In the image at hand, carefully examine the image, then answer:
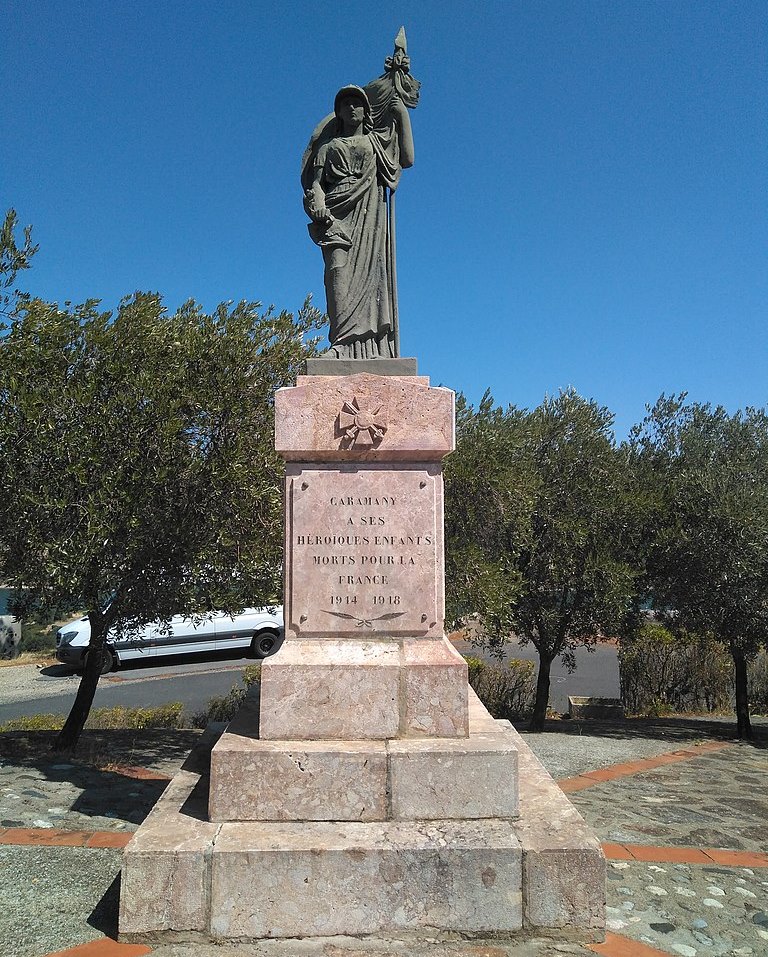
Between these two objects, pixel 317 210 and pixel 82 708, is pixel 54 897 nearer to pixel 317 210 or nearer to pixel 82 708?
pixel 317 210

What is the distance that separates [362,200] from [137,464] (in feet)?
12.4

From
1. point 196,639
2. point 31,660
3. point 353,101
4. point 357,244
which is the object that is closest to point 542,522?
point 357,244

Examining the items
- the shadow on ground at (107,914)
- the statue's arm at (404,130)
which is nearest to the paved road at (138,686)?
the shadow on ground at (107,914)

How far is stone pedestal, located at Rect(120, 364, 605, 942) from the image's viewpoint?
3557 mm

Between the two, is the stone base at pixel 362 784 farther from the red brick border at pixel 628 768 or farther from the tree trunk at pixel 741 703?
the tree trunk at pixel 741 703

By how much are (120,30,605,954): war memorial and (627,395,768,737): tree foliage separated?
7288 millimetres

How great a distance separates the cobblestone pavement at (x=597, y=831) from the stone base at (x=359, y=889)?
0.09 metres

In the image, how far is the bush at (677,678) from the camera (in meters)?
14.9

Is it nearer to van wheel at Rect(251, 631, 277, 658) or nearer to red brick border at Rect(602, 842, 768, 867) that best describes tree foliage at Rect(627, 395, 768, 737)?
red brick border at Rect(602, 842, 768, 867)

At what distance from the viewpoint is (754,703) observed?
597 inches

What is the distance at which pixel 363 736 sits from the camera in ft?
13.8

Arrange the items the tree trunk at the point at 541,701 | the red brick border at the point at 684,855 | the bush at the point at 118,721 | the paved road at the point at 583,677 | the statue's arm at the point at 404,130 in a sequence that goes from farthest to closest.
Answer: the paved road at the point at 583,677 → the tree trunk at the point at 541,701 → the bush at the point at 118,721 → the statue's arm at the point at 404,130 → the red brick border at the point at 684,855

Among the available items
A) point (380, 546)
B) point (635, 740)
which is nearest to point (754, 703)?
point (635, 740)

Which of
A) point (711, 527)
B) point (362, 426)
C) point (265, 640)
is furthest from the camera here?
point (265, 640)
